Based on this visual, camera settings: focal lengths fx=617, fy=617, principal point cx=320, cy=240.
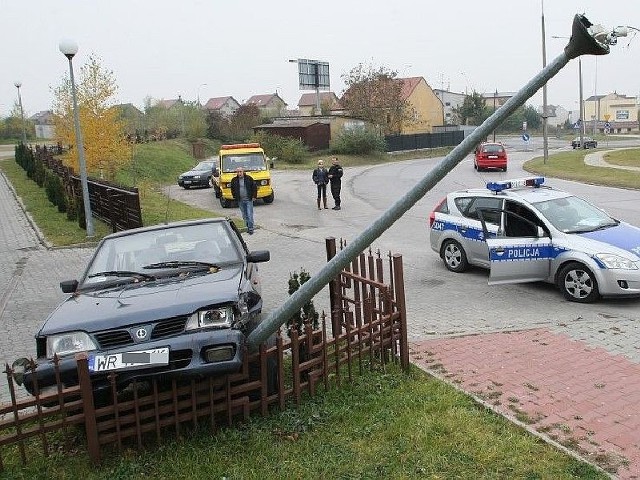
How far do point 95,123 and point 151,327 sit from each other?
2100cm

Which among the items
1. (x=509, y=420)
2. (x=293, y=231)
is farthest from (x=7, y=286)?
(x=509, y=420)

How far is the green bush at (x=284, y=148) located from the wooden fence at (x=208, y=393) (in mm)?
40664

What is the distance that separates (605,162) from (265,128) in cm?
2687

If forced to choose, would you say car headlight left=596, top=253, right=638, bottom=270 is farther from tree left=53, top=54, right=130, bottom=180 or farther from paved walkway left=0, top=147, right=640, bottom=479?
tree left=53, top=54, right=130, bottom=180

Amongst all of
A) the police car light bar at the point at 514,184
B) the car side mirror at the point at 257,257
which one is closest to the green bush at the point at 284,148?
the police car light bar at the point at 514,184

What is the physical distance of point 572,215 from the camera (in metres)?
9.26

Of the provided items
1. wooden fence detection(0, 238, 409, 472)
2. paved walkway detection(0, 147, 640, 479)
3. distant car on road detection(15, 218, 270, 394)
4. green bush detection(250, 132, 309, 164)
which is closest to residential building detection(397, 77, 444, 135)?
green bush detection(250, 132, 309, 164)

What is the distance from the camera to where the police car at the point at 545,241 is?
8.16 meters

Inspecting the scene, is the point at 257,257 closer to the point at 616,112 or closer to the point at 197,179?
the point at 197,179

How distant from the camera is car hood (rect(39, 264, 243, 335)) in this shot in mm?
4449

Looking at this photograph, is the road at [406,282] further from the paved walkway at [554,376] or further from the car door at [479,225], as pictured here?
the car door at [479,225]

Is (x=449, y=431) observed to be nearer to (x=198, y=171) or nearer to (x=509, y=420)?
(x=509, y=420)

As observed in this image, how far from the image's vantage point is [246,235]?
643 inches

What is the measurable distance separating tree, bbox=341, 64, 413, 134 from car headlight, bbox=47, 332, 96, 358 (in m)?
54.6
